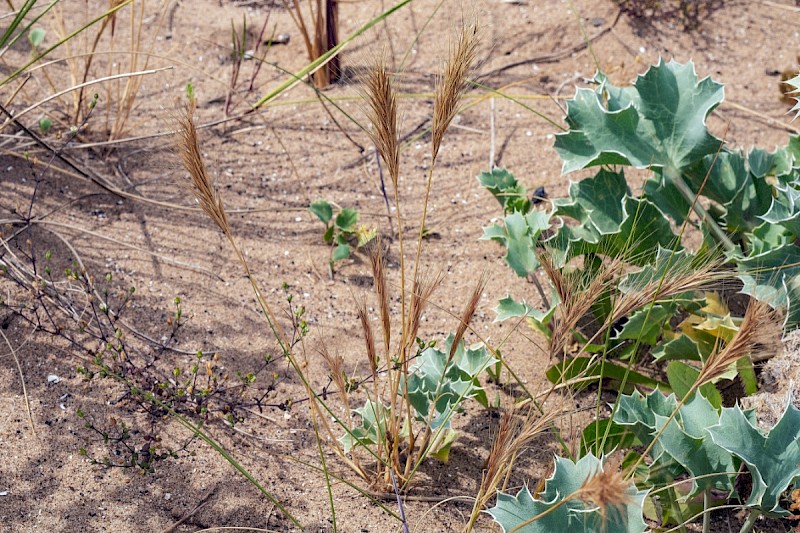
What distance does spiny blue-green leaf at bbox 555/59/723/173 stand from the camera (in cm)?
220

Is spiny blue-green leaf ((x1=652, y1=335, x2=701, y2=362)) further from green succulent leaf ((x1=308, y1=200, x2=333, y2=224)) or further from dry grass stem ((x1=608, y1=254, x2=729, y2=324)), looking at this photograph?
green succulent leaf ((x1=308, y1=200, x2=333, y2=224))

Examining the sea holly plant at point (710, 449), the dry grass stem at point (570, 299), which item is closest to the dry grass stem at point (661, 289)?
the dry grass stem at point (570, 299)

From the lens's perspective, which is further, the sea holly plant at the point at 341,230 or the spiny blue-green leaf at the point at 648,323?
the sea holly plant at the point at 341,230

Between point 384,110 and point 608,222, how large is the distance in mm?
941

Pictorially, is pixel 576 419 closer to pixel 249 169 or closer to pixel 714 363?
pixel 714 363

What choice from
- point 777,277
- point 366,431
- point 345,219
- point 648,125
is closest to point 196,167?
point 366,431

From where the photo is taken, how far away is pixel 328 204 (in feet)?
8.41

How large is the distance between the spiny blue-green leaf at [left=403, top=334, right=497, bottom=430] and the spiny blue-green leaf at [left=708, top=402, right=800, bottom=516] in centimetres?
53

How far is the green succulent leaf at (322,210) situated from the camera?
99.7 inches

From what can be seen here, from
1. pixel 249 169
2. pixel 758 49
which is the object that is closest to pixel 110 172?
pixel 249 169

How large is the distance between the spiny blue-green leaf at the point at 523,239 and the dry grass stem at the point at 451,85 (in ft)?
2.29

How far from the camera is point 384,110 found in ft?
5.08

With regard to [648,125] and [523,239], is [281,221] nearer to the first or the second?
[523,239]

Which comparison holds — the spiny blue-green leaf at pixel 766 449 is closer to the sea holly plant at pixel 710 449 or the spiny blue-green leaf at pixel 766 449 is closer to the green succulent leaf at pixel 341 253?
the sea holly plant at pixel 710 449
